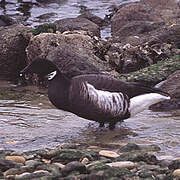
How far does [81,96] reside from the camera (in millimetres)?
8688

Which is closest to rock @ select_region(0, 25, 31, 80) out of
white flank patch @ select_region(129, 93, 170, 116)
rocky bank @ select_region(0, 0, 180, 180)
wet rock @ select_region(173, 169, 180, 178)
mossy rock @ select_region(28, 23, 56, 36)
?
rocky bank @ select_region(0, 0, 180, 180)

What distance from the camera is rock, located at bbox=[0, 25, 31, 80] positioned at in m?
14.5

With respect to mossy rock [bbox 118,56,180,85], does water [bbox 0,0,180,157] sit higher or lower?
lower

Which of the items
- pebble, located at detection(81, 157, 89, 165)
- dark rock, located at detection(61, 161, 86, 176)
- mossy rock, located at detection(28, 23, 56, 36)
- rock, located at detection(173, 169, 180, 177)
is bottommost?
pebble, located at detection(81, 157, 89, 165)

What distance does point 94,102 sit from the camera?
8781 mm

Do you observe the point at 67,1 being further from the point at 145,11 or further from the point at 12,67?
the point at 12,67

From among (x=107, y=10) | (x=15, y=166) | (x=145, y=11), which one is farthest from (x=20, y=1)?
(x=15, y=166)

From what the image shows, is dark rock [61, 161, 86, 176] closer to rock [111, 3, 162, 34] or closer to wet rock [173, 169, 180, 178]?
wet rock [173, 169, 180, 178]

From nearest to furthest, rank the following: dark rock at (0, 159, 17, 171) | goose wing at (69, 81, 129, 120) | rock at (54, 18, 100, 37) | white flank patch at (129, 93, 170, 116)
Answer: dark rock at (0, 159, 17, 171) → goose wing at (69, 81, 129, 120) → white flank patch at (129, 93, 170, 116) → rock at (54, 18, 100, 37)

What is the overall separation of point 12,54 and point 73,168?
8.89 metres

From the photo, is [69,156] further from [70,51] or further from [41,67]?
[70,51]

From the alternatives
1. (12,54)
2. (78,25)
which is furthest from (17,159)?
(78,25)

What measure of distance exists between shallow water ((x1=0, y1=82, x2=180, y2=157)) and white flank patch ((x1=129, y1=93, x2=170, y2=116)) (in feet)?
1.26

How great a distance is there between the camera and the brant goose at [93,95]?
8719mm
